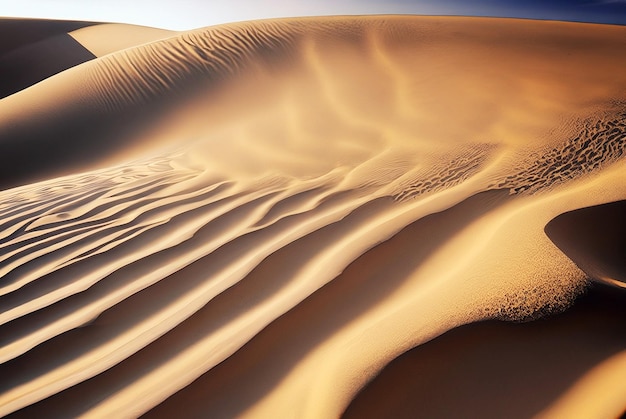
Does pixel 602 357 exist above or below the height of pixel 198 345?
below

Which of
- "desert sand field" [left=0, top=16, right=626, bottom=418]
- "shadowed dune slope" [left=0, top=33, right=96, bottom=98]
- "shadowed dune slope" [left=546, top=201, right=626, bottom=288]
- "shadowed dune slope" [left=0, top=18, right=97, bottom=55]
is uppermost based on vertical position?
"shadowed dune slope" [left=0, top=18, right=97, bottom=55]

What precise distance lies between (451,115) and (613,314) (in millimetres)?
2505

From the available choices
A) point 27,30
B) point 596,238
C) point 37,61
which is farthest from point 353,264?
point 27,30

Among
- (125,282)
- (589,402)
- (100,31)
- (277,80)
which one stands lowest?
(589,402)

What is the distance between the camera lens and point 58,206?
9.38 feet

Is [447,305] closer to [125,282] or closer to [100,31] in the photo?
[125,282]

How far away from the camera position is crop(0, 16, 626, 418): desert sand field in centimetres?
117

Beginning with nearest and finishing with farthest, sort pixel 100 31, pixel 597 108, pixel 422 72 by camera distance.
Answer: pixel 597 108 < pixel 422 72 < pixel 100 31

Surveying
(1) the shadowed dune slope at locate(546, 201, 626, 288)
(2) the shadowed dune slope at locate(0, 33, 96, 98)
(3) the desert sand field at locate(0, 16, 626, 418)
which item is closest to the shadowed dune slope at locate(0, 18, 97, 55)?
(2) the shadowed dune slope at locate(0, 33, 96, 98)

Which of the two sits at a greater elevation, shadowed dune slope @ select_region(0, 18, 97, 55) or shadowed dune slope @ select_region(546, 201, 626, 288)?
shadowed dune slope @ select_region(0, 18, 97, 55)

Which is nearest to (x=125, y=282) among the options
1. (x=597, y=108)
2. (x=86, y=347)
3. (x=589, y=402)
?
(x=86, y=347)

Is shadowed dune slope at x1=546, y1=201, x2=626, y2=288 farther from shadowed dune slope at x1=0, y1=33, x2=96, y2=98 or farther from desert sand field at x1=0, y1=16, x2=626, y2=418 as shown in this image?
shadowed dune slope at x1=0, y1=33, x2=96, y2=98

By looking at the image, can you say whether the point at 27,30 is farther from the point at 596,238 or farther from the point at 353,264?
the point at 596,238

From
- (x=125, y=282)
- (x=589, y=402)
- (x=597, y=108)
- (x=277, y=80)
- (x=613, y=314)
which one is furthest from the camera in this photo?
(x=277, y=80)
